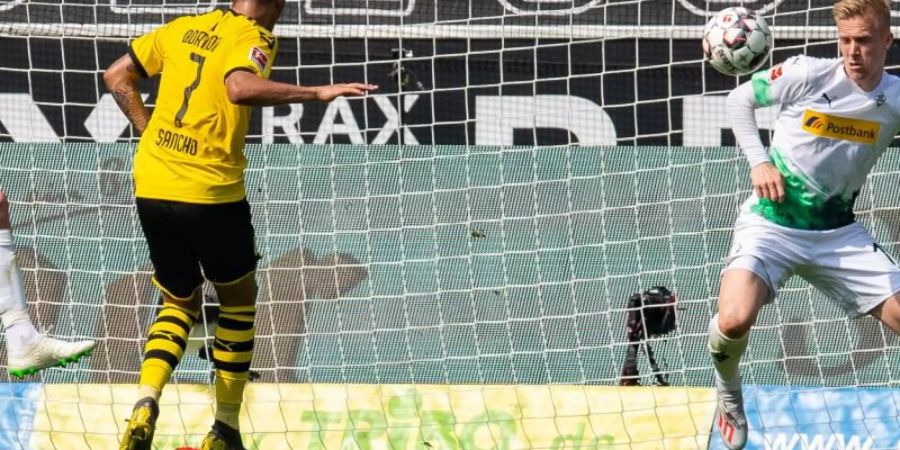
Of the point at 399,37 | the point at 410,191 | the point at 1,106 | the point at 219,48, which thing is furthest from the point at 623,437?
the point at 1,106

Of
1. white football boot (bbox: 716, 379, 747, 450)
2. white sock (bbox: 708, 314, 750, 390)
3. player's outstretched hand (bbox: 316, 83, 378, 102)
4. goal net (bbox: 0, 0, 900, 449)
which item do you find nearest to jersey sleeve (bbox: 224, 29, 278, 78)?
player's outstretched hand (bbox: 316, 83, 378, 102)

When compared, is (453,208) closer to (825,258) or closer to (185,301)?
(185,301)

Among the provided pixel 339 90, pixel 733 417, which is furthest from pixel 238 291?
pixel 733 417

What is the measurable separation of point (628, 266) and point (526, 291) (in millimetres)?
666

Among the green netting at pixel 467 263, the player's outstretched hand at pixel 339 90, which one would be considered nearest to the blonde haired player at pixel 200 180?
the player's outstretched hand at pixel 339 90

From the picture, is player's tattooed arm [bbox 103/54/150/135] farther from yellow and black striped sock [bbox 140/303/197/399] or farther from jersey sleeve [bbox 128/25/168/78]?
yellow and black striped sock [bbox 140/303/197/399]

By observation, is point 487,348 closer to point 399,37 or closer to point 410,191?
point 410,191

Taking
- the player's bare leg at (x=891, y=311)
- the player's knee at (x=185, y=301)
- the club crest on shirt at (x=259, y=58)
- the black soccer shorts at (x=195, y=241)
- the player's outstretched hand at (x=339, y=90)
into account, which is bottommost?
the player's knee at (x=185, y=301)

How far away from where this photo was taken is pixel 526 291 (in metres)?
9.66

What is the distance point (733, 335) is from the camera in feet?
20.5

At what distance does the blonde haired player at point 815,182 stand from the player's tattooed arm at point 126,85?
2535 mm

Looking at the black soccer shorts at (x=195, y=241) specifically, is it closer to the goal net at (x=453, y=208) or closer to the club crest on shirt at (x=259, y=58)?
the club crest on shirt at (x=259, y=58)

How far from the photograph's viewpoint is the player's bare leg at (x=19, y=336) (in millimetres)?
6316

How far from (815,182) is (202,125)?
2502 mm
